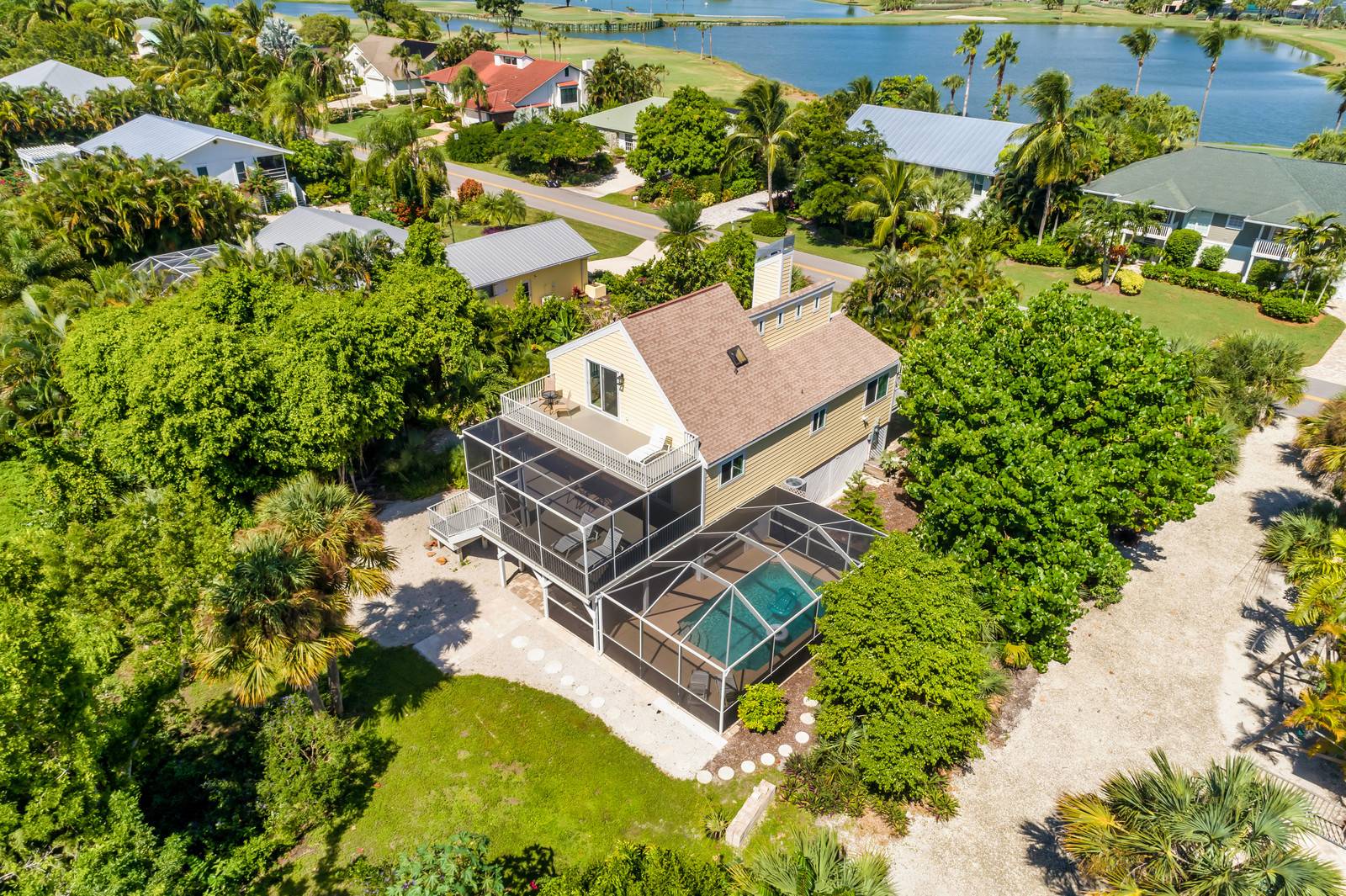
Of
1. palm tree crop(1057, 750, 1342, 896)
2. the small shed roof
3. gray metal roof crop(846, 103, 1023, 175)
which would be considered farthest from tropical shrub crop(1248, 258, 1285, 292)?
the small shed roof

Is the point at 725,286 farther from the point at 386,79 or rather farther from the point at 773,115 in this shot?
the point at 386,79

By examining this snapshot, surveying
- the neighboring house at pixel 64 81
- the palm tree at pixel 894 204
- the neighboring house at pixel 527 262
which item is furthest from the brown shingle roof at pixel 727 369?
the neighboring house at pixel 64 81

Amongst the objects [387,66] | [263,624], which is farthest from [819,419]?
[387,66]

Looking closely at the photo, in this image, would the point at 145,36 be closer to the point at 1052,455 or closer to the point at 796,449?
the point at 796,449

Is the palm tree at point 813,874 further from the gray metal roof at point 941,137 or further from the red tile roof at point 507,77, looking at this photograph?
the red tile roof at point 507,77

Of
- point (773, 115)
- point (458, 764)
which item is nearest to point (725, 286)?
point (458, 764)

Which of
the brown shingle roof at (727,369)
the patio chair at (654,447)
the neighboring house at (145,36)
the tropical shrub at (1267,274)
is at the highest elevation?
the neighboring house at (145,36)
